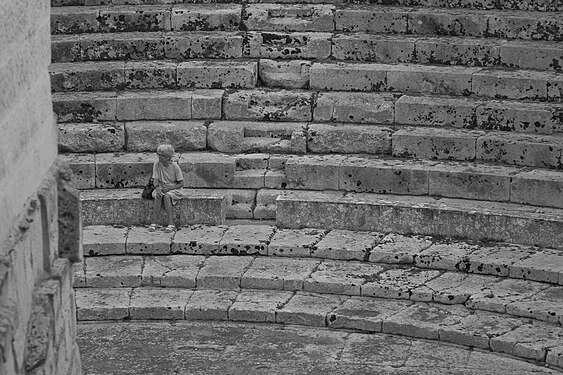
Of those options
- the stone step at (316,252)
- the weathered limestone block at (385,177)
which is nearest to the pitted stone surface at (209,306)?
the stone step at (316,252)

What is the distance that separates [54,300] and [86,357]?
505 centimetres

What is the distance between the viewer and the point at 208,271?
13.8 meters

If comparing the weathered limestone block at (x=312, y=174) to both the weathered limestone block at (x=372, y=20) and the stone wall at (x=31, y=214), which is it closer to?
the weathered limestone block at (x=372, y=20)

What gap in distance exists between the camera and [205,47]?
666 inches

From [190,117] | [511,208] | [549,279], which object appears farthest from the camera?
[190,117]

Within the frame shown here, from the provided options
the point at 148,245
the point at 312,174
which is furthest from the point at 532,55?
the point at 148,245

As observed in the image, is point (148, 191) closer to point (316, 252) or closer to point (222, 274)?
point (222, 274)

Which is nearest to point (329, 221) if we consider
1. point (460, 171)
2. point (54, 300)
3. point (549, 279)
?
point (460, 171)

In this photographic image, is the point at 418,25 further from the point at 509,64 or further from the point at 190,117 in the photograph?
the point at 190,117

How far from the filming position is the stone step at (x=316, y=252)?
13617 millimetres

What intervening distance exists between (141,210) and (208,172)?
99 cm

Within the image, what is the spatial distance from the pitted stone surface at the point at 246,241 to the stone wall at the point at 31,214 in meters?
5.76

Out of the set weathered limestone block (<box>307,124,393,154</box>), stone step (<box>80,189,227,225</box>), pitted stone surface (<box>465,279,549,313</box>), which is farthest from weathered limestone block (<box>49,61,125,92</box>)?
pitted stone surface (<box>465,279,549,313</box>)

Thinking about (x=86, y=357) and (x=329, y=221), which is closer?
(x=86, y=357)
